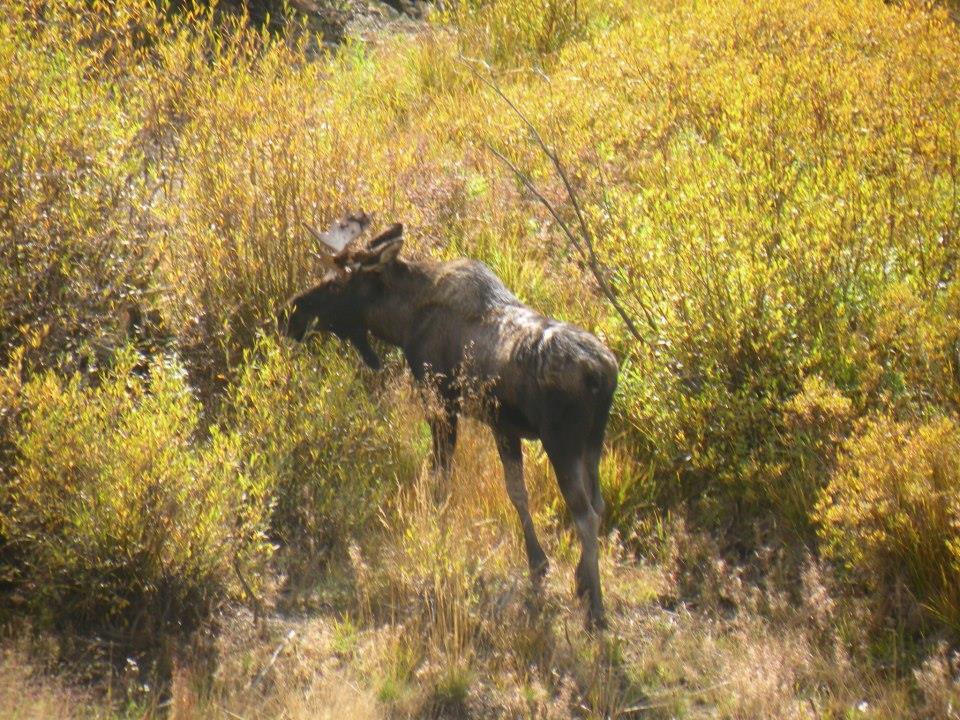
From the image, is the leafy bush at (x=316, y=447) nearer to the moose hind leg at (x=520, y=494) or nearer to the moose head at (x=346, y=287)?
the moose head at (x=346, y=287)

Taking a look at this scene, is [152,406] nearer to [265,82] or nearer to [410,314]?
[410,314]

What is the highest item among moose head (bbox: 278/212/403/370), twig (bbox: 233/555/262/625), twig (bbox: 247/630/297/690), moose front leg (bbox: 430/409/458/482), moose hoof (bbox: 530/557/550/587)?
moose head (bbox: 278/212/403/370)

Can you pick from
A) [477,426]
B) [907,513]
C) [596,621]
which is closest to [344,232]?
[477,426]

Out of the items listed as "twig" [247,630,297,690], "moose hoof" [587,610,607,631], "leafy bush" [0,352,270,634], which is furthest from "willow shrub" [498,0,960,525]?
"leafy bush" [0,352,270,634]

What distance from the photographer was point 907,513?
6.39 metres

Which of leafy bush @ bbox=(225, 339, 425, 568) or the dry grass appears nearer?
the dry grass

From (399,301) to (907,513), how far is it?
2914 millimetres

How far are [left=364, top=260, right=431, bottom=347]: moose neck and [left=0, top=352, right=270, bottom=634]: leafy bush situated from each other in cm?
126

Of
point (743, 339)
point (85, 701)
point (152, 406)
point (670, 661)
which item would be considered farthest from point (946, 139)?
point (85, 701)

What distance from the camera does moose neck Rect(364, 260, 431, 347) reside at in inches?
290

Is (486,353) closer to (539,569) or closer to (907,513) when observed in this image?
(539,569)

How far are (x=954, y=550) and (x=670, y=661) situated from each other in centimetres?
144

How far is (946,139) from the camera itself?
7.85 m

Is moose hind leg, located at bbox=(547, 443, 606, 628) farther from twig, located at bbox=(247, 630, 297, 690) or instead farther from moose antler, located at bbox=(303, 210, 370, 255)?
moose antler, located at bbox=(303, 210, 370, 255)
